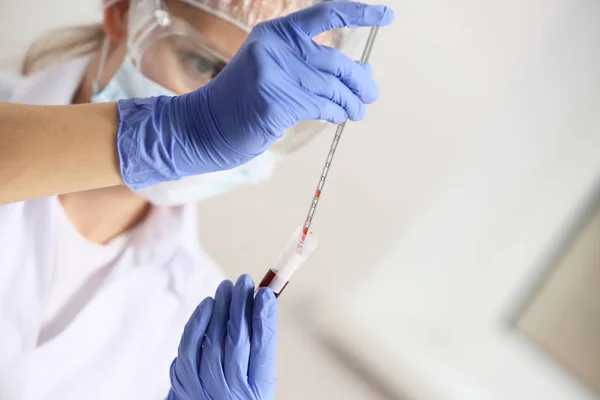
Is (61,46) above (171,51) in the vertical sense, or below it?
below

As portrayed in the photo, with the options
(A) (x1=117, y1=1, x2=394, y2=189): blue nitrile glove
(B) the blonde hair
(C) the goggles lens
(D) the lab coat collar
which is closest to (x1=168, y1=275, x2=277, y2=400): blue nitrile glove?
(A) (x1=117, y1=1, x2=394, y2=189): blue nitrile glove

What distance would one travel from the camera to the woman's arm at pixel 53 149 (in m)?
0.70

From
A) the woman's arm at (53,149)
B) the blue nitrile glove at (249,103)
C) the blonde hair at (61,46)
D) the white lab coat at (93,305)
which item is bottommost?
the white lab coat at (93,305)

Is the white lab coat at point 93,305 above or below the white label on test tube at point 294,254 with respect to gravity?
below

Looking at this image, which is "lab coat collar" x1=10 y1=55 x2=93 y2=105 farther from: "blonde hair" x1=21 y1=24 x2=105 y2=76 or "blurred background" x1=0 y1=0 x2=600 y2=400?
"blurred background" x1=0 y1=0 x2=600 y2=400

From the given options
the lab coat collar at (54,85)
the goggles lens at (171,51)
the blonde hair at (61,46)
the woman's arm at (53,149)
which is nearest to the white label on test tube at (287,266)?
the woman's arm at (53,149)

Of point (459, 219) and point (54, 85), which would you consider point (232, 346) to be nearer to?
point (459, 219)

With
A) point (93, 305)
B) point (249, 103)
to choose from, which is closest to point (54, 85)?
point (93, 305)

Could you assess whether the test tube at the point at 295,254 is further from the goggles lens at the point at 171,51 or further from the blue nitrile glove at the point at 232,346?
the goggles lens at the point at 171,51

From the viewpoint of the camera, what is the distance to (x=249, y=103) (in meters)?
0.74

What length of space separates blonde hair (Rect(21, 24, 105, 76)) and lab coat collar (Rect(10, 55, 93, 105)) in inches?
2.8

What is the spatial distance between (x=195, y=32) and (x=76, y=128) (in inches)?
14.6

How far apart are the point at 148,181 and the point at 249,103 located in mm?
224

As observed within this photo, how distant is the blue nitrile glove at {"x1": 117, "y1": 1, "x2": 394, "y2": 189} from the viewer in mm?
742
